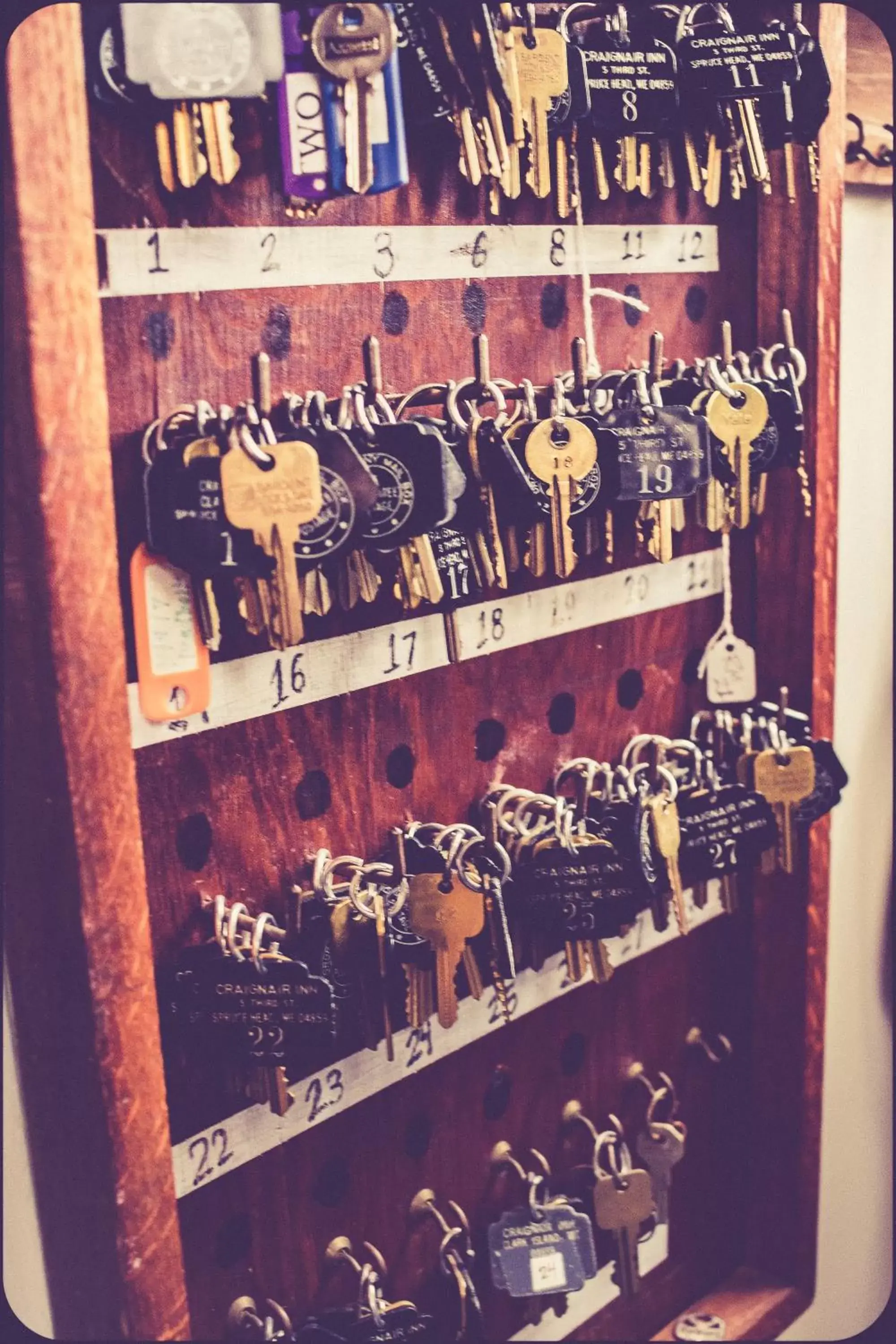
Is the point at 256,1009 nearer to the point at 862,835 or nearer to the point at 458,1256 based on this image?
the point at 458,1256

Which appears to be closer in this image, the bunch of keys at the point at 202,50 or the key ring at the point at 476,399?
the bunch of keys at the point at 202,50

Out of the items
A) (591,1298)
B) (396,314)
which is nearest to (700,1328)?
(591,1298)

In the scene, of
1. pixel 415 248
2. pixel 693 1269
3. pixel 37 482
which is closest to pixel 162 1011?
pixel 37 482

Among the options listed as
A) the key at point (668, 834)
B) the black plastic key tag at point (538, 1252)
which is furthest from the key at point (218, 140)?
the black plastic key tag at point (538, 1252)

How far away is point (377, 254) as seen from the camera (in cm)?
88

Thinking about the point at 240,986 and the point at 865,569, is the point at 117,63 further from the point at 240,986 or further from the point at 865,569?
the point at 865,569

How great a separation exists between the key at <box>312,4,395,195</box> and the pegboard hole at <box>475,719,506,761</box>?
433 mm

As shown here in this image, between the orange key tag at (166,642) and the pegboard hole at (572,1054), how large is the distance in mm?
481

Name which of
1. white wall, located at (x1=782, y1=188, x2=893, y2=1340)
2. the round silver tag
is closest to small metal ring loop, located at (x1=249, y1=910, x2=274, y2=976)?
the round silver tag

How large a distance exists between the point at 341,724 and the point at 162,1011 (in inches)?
8.7

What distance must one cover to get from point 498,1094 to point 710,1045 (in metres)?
0.27

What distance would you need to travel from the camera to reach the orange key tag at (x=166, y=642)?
0.77 metres

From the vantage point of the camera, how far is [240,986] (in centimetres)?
81

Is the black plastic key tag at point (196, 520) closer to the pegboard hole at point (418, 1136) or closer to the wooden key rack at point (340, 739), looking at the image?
the wooden key rack at point (340, 739)
